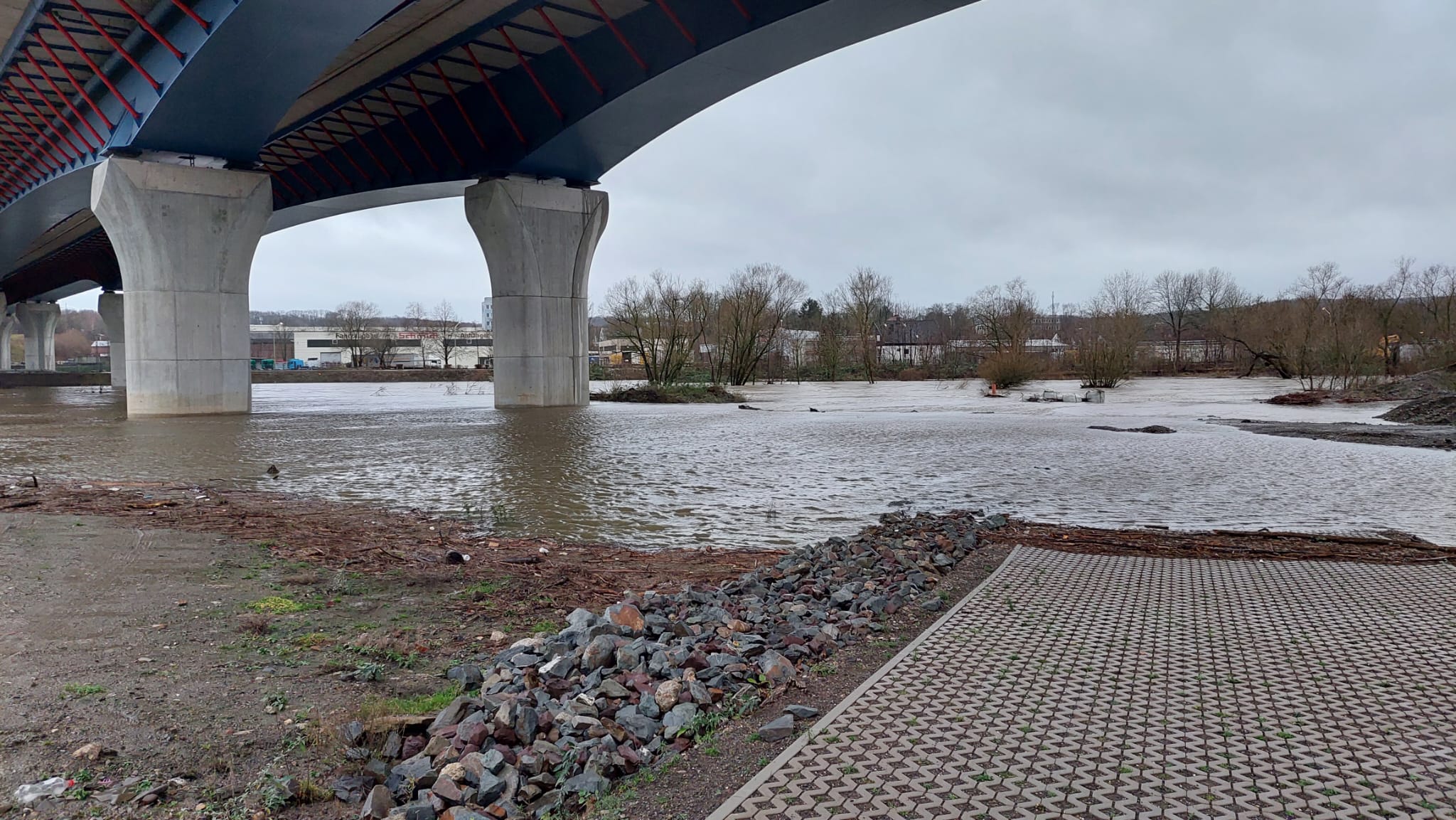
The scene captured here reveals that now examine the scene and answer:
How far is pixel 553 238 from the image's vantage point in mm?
31812

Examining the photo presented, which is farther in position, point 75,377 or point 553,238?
point 75,377

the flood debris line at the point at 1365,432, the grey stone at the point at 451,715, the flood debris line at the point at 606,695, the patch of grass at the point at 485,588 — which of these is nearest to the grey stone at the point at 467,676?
the flood debris line at the point at 606,695

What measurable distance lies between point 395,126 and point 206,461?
71.5 feet

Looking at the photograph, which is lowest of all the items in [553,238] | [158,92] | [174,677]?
[174,677]

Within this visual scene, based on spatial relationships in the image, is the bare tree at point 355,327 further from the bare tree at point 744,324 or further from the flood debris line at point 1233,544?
the flood debris line at point 1233,544

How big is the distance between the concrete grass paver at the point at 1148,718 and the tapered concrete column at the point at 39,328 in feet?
386

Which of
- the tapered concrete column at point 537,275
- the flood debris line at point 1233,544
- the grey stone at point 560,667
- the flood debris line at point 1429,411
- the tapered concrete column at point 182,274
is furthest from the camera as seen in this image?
the tapered concrete column at point 537,275

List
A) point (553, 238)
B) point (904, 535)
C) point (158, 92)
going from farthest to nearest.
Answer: point (553, 238), point (158, 92), point (904, 535)

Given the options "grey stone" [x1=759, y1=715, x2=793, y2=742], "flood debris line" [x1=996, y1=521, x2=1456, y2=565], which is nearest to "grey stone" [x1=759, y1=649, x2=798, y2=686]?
"grey stone" [x1=759, y1=715, x2=793, y2=742]

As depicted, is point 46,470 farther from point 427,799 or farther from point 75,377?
point 75,377

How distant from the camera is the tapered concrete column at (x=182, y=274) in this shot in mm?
26375

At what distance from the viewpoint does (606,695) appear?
152 inches

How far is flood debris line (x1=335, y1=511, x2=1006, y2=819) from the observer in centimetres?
310

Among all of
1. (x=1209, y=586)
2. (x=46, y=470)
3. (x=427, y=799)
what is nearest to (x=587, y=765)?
(x=427, y=799)
